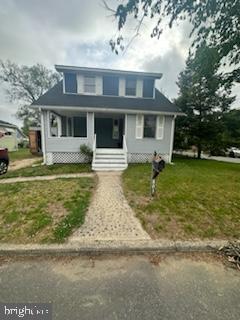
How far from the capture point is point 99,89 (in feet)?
38.5

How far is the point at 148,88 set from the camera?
40.2ft

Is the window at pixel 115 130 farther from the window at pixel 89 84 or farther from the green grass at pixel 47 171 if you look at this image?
the green grass at pixel 47 171

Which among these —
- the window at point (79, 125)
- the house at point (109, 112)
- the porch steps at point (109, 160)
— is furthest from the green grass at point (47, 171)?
the window at point (79, 125)

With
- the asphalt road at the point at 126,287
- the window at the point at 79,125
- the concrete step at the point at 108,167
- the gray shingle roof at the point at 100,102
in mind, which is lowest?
the asphalt road at the point at 126,287

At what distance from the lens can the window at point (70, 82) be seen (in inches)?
452

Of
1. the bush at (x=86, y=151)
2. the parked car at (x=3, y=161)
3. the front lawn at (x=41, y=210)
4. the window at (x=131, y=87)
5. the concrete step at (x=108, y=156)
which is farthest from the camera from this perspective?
the window at (x=131, y=87)

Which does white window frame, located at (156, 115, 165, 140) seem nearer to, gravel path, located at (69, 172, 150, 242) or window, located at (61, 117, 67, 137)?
gravel path, located at (69, 172, 150, 242)

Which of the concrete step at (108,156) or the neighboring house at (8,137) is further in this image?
the neighboring house at (8,137)

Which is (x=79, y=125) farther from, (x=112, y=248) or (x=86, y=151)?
(x=112, y=248)

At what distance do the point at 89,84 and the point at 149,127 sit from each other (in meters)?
4.74

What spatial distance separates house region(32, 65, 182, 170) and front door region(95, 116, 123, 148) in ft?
0.81

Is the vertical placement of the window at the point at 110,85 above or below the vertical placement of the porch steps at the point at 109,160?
above

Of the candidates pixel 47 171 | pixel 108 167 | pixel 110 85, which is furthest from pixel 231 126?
pixel 47 171

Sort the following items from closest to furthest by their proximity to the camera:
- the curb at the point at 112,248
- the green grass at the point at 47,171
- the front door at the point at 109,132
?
the curb at the point at 112,248, the green grass at the point at 47,171, the front door at the point at 109,132
